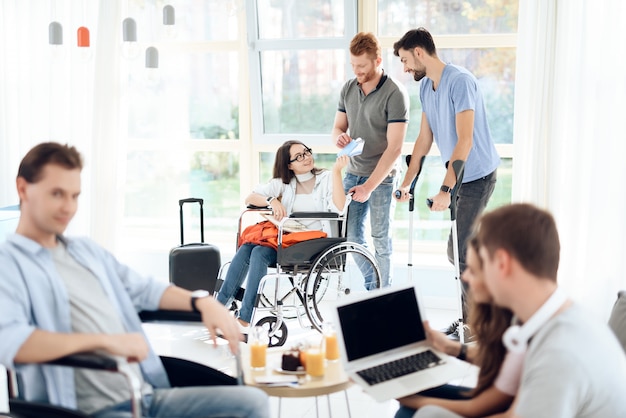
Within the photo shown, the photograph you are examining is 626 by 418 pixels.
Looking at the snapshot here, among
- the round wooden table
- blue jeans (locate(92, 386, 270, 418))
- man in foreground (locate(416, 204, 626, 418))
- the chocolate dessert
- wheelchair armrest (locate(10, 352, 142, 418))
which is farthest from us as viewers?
the chocolate dessert

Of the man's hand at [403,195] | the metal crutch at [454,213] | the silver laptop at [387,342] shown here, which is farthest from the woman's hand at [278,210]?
the silver laptop at [387,342]

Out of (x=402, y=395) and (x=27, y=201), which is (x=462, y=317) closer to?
(x=402, y=395)

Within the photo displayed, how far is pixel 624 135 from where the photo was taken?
4.06m

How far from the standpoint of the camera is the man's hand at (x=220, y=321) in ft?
6.96

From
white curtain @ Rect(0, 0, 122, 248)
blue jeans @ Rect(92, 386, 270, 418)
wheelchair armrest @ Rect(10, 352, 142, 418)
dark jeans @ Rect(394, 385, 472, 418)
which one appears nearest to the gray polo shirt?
white curtain @ Rect(0, 0, 122, 248)

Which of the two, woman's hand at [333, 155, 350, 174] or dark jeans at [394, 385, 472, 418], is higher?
woman's hand at [333, 155, 350, 174]

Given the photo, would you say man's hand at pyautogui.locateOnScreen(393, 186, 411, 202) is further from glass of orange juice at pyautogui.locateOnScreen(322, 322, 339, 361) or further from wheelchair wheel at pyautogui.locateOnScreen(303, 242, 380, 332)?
glass of orange juice at pyautogui.locateOnScreen(322, 322, 339, 361)

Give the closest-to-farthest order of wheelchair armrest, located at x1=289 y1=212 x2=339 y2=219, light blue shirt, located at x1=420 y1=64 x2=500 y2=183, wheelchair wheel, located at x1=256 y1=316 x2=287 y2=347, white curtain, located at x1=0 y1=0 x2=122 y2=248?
light blue shirt, located at x1=420 y1=64 x2=500 y2=183
wheelchair armrest, located at x1=289 y1=212 x2=339 y2=219
wheelchair wheel, located at x1=256 y1=316 x2=287 y2=347
white curtain, located at x1=0 y1=0 x2=122 y2=248

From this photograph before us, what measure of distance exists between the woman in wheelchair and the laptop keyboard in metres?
1.78

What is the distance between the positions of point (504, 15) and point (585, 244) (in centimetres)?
146

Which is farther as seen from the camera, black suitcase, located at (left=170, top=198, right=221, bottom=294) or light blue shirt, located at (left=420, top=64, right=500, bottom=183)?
black suitcase, located at (left=170, top=198, right=221, bottom=294)

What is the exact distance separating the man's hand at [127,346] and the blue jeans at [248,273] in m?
1.91

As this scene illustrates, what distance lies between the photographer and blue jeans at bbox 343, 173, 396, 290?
419 cm

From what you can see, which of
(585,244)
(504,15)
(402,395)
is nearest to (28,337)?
(402,395)
